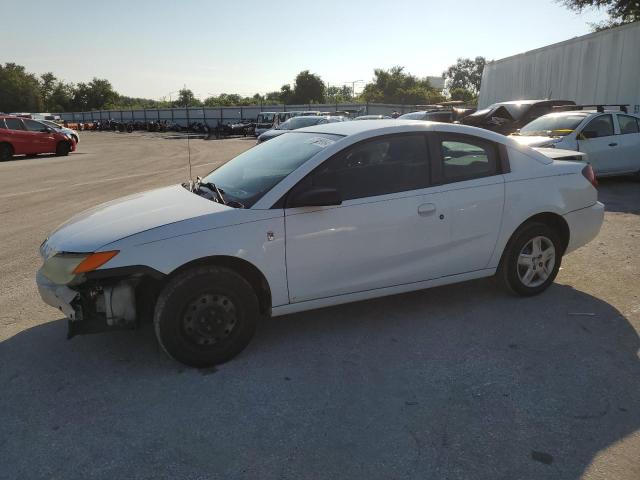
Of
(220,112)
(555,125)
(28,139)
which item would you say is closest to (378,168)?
(555,125)

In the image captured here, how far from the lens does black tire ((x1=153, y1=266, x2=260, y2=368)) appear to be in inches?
130

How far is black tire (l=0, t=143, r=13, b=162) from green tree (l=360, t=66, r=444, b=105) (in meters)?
A: 65.8

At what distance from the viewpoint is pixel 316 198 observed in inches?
138

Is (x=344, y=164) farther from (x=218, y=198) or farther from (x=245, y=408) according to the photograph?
(x=245, y=408)

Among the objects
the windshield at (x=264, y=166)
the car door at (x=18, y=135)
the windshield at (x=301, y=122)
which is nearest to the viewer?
the windshield at (x=264, y=166)

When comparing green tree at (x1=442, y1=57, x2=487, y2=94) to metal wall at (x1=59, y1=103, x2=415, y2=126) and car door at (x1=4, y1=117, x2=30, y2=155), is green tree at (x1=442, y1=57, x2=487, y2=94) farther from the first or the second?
car door at (x1=4, y1=117, x2=30, y2=155)

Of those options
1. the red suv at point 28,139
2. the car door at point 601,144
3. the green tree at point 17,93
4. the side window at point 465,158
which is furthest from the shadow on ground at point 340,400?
the green tree at point 17,93

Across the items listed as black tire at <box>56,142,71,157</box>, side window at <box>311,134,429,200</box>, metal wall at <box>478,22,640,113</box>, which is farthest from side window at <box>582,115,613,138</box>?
black tire at <box>56,142,71,157</box>

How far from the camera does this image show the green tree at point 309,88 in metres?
81.5

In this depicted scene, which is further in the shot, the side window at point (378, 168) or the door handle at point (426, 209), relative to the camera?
the door handle at point (426, 209)

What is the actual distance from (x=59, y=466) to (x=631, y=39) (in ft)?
51.8

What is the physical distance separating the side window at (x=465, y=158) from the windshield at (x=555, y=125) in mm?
7018

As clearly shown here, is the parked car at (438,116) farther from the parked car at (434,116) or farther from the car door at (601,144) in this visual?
the car door at (601,144)

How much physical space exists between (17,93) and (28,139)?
97834mm
